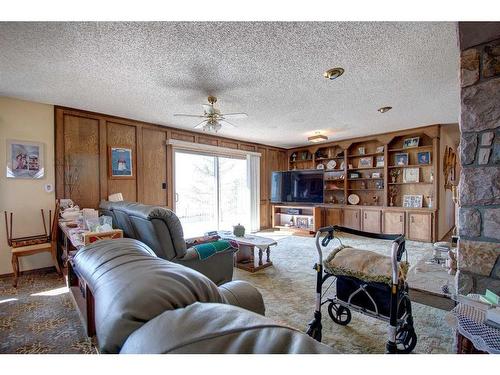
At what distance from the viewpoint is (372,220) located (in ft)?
17.6

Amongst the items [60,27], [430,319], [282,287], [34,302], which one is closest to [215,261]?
[282,287]

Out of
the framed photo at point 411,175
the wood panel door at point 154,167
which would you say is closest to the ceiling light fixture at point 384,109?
the framed photo at point 411,175

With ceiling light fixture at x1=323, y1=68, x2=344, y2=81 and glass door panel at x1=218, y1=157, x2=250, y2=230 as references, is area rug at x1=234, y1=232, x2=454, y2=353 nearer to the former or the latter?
glass door panel at x1=218, y1=157, x2=250, y2=230

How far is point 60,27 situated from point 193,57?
3.08 ft

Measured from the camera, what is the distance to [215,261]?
2.46m

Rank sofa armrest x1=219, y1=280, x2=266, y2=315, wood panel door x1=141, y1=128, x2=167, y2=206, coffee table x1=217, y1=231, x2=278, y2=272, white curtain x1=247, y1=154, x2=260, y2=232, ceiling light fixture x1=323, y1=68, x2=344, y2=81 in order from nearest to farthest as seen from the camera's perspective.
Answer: sofa armrest x1=219, y1=280, x2=266, y2=315 → ceiling light fixture x1=323, y1=68, x2=344, y2=81 → coffee table x1=217, y1=231, x2=278, y2=272 → wood panel door x1=141, y1=128, x2=167, y2=206 → white curtain x1=247, y1=154, x2=260, y2=232

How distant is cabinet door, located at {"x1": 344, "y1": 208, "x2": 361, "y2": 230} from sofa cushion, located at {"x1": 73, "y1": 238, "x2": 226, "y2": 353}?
5520mm

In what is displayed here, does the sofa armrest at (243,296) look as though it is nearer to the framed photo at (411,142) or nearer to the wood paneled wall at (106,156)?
the wood paneled wall at (106,156)

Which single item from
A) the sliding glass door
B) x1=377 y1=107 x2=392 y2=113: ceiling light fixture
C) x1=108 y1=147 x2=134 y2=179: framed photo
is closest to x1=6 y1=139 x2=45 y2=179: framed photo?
x1=108 y1=147 x2=134 y2=179: framed photo

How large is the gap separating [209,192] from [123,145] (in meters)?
1.94

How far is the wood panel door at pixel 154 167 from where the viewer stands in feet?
14.0

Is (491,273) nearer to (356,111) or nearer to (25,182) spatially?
(356,111)

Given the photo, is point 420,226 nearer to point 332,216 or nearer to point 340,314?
point 332,216

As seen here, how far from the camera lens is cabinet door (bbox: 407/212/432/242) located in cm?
463
